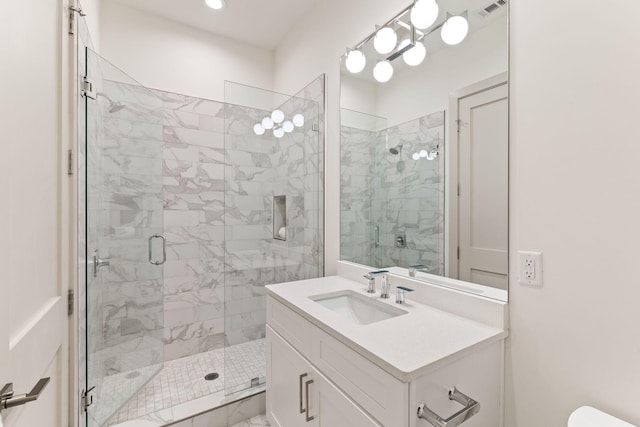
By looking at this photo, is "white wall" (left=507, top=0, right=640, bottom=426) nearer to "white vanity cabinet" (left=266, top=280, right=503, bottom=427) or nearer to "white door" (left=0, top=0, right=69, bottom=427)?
"white vanity cabinet" (left=266, top=280, right=503, bottom=427)

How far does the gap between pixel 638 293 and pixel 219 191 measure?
2696mm

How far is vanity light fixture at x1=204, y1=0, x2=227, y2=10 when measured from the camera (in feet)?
7.31

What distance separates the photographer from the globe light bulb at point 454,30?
1.29m

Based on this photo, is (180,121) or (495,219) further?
(180,121)

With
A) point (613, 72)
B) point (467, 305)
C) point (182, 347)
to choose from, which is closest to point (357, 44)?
point (613, 72)

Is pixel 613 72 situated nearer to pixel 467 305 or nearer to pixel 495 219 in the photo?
pixel 495 219

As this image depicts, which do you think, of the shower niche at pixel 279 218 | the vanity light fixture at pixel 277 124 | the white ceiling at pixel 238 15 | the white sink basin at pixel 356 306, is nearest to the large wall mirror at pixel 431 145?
the white sink basin at pixel 356 306

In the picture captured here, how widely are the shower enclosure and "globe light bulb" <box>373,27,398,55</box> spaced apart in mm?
622

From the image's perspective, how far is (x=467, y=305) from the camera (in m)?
1.21

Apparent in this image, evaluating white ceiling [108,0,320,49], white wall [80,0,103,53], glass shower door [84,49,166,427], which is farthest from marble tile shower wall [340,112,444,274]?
white wall [80,0,103,53]

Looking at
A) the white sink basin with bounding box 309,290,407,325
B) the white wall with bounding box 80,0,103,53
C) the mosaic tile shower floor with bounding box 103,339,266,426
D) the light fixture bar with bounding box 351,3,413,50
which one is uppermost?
the white wall with bounding box 80,0,103,53

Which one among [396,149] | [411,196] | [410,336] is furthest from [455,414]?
[396,149]

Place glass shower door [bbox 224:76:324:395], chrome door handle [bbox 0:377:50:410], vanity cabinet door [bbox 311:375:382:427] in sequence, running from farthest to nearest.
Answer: glass shower door [bbox 224:76:324:395], vanity cabinet door [bbox 311:375:382:427], chrome door handle [bbox 0:377:50:410]

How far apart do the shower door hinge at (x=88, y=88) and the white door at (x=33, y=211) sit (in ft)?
1.08
